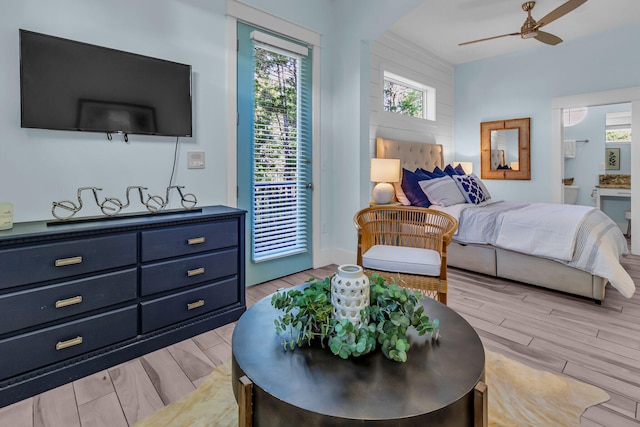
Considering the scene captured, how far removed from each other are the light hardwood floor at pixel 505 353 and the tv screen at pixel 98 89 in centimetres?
142

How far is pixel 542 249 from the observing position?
2.78 metres

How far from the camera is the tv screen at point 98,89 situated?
1.83m

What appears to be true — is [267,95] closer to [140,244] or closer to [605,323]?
[140,244]

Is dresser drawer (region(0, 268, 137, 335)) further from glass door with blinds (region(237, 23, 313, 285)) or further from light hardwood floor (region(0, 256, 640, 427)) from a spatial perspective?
glass door with blinds (region(237, 23, 313, 285))

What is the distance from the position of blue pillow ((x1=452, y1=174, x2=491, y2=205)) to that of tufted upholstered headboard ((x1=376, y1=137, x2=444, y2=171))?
0.70 metres

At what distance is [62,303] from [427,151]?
4343 millimetres

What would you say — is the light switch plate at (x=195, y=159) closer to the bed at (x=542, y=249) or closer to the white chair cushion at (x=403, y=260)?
the white chair cushion at (x=403, y=260)

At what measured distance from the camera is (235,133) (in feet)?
9.09

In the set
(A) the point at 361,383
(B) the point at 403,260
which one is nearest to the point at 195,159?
(B) the point at 403,260

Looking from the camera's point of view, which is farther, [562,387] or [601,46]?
[601,46]

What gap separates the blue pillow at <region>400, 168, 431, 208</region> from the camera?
366 centimetres

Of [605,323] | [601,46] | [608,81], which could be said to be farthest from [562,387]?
[601,46]

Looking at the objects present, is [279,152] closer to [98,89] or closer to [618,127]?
[98,89]

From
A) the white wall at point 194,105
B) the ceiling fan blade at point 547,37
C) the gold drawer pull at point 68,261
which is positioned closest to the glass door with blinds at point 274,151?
the white wall at point 194,105
